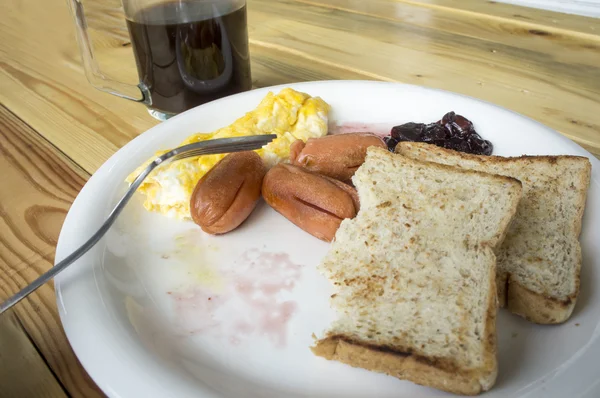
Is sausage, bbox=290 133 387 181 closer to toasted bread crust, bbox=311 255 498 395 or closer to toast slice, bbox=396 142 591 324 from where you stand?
toast slice, bbox=396 142 591 324

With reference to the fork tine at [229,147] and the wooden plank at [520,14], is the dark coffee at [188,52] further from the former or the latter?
the wooden plank at [520,14]

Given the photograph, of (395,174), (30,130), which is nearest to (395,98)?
(395,174)

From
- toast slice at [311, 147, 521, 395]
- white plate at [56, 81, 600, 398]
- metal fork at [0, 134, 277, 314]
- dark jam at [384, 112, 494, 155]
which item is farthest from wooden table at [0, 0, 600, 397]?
toast slice at [311, 147, 521, 395]

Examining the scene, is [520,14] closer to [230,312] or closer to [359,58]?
[359,58]

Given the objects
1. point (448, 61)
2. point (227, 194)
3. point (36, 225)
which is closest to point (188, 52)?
Result: point (227, 194)

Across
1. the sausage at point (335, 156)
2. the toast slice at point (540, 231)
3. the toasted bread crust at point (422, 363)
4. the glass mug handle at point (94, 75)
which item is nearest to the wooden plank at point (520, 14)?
the toast slice at point (540, 231)

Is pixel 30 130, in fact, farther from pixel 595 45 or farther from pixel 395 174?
pixel 595 45
